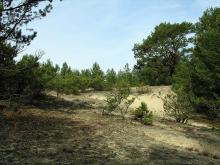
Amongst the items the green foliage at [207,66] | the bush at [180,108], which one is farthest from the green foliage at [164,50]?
the bush at [180,108]

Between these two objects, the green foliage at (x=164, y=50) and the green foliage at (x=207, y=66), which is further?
the green foliage at (x=164, y=50)

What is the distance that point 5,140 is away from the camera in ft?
45.0

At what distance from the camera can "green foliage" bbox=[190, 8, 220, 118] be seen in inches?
1164

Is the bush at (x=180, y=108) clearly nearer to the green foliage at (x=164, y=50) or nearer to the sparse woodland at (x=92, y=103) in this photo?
the sparse woodland at (x=92, y=103)

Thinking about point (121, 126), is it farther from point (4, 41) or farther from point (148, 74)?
point (148, 74)

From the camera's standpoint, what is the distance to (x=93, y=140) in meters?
15.0

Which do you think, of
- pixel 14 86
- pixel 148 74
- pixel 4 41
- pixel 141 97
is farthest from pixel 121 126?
pixel 148 74

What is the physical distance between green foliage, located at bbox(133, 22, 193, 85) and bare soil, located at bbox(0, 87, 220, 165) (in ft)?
113

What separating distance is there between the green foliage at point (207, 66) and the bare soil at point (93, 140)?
8768 mm

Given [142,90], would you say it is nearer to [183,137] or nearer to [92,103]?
[92,103]

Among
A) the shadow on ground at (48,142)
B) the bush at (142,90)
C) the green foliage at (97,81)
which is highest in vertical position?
the green foliage at (97,81)

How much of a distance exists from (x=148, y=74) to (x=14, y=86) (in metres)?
42.0

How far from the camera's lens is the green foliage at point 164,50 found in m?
55.9

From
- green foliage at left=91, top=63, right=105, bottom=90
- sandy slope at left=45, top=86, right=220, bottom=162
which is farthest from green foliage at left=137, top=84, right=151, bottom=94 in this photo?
sandy slope at left=45, top=86, right=220, bottom=162
